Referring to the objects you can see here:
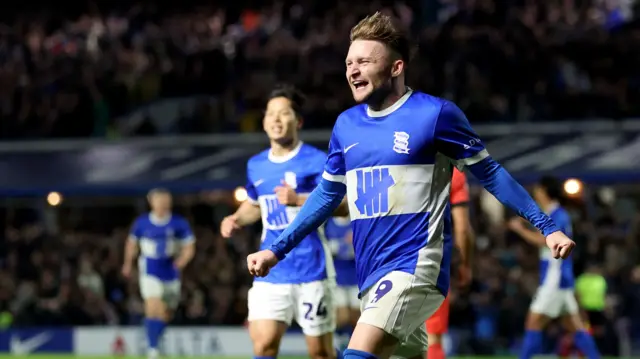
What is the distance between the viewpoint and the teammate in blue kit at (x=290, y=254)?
8383 millimetres

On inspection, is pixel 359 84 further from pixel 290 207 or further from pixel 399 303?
pixel 290 207

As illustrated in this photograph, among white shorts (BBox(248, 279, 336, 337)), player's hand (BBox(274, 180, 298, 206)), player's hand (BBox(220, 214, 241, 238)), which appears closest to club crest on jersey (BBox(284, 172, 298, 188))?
player's hand (BBox(220, 214, 241, 238))

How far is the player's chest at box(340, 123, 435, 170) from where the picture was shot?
580 centimetres

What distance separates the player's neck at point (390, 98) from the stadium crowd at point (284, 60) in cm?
1205

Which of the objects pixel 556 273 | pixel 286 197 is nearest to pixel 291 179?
pixel 286 197

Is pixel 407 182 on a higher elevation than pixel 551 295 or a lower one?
Answer: higher

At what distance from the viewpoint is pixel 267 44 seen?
67.6 ft

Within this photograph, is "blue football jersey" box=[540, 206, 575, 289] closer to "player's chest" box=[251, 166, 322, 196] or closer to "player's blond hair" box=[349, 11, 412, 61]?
"player's chest" box=[251, 166, 322, 196]

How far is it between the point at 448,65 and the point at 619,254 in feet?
12.7

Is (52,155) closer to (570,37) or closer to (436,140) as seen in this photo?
(570,37)

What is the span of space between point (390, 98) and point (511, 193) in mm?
763

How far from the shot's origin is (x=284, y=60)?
1984 cm

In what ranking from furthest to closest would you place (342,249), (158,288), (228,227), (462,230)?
1. (158,288)
2. (342,249)
3. (462,230)
4. (228,227)

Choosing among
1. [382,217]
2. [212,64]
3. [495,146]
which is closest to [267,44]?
[212,64]
